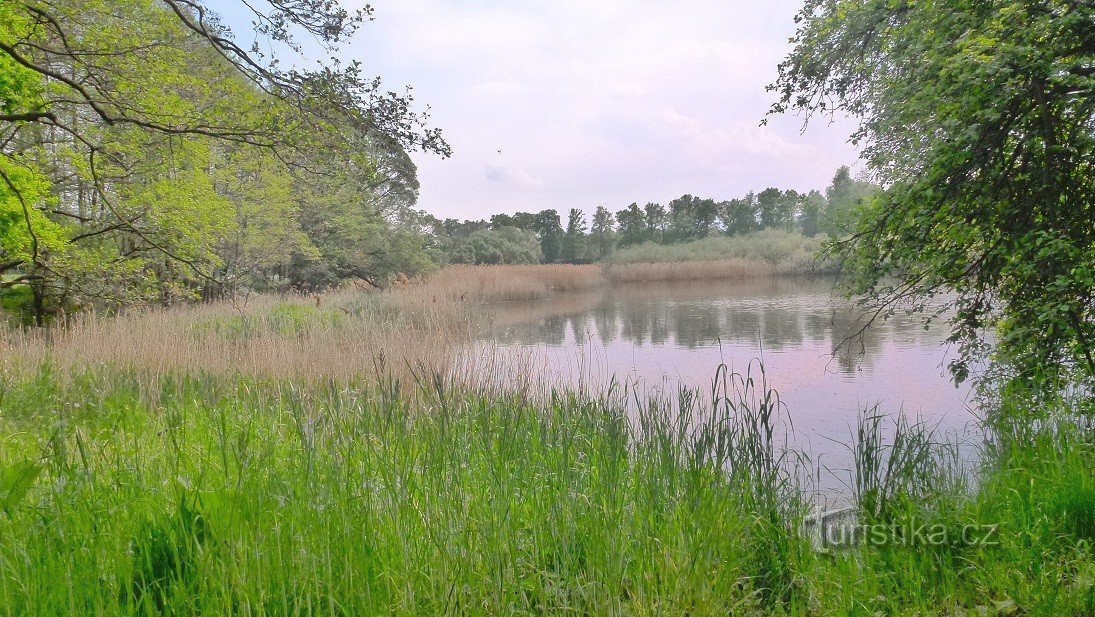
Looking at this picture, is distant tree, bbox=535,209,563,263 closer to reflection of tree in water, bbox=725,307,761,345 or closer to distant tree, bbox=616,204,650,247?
distant tree, bbox=616,204,650,247

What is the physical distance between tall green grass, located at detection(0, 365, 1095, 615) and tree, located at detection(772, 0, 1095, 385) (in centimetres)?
80

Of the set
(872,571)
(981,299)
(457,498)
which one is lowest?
(872,571)

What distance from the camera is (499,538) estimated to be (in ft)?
7.06

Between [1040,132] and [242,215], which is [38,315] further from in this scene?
[1040,132]

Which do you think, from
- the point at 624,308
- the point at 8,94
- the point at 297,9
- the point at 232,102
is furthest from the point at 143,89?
the point at 624,308

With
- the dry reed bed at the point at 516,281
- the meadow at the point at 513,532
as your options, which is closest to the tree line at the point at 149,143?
the meadow at the point at 513,532

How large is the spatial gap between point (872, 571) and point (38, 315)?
11.5 metres

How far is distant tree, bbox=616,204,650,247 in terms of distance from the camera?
43.1 metres

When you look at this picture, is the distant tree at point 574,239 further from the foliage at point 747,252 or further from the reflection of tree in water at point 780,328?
the reflection of tree in water at point 780,328

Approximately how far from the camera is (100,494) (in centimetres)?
231

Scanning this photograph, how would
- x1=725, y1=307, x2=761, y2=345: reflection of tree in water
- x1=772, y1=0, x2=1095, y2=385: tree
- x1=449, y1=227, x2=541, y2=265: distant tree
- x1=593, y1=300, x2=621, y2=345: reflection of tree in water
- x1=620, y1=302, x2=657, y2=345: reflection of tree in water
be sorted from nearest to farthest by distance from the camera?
x1=772, y1=0, x2=1095, y2=385: tree < x1=725, y1=307, x2=761, y2=345: reflection of tree in water < x1=620, y1=302, x2=657, y2=345: reflection of tree in water < x1=593, y1=300, x2=621, y2=345: reflection of tree in water < x1=449, y1=227, x2=541, y2=265: distant tree

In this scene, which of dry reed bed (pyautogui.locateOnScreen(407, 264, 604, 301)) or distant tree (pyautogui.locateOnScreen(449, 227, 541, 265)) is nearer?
dry reed bed (pyautogui.locateOnScreen(407, 264, 604, 301))

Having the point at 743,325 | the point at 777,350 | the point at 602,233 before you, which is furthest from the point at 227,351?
the point at 602,233

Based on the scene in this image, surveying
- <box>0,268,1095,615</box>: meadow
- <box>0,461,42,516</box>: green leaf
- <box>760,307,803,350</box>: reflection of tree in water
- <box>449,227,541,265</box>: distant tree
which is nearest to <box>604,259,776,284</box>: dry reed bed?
<box>449,227,541,265</box>: distant tree
